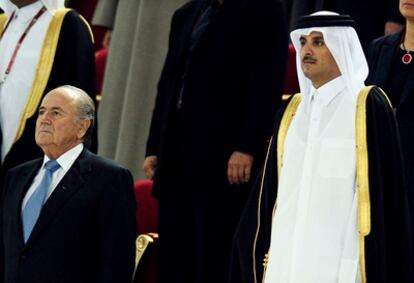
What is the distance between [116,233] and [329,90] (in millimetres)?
1215

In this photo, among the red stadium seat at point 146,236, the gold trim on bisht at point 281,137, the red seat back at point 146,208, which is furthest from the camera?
the red seat back at point 146,208

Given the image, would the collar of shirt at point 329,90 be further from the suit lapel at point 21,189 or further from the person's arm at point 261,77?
the suit lapel at point 21,189

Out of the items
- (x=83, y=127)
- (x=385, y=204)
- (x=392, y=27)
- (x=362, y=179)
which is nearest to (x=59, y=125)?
(x=83, y=127)

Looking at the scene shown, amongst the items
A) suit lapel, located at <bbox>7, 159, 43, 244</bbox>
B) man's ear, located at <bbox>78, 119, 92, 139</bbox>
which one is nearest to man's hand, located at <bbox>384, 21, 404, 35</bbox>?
man's ear, located at <bbox>78, 119, 92, 139</bbox>

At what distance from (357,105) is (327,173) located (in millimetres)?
344

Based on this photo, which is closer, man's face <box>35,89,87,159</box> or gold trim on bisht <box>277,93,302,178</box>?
gold trim on bisht <box>277,93,302,178</box>

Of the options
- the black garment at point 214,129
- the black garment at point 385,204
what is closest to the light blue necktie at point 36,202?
the black garment at point 214,129

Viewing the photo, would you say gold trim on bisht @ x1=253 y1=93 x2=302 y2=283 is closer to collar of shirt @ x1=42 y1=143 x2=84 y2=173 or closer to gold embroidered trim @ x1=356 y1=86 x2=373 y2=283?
gold embroidered trim @ x1=356 y1=86 x2=373 y2=283

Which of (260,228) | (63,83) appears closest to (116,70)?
(63,83)

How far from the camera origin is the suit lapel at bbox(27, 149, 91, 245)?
23.5 ft

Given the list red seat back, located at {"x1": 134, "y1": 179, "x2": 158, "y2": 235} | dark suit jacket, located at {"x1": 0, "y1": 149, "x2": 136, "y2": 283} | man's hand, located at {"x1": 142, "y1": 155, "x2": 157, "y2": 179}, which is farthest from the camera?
red seat back, located at {"x1": 134, "y1": 179, "x2": 158, "y2": 235}

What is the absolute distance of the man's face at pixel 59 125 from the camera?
7430 millimetres

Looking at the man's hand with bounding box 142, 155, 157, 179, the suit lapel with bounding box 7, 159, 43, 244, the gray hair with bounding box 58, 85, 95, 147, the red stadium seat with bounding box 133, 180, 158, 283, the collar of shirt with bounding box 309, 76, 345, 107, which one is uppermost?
the collar of shirt with bounding box 309, 76, 345, 107

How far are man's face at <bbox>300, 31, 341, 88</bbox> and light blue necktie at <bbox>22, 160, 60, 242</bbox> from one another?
1.31 metres
